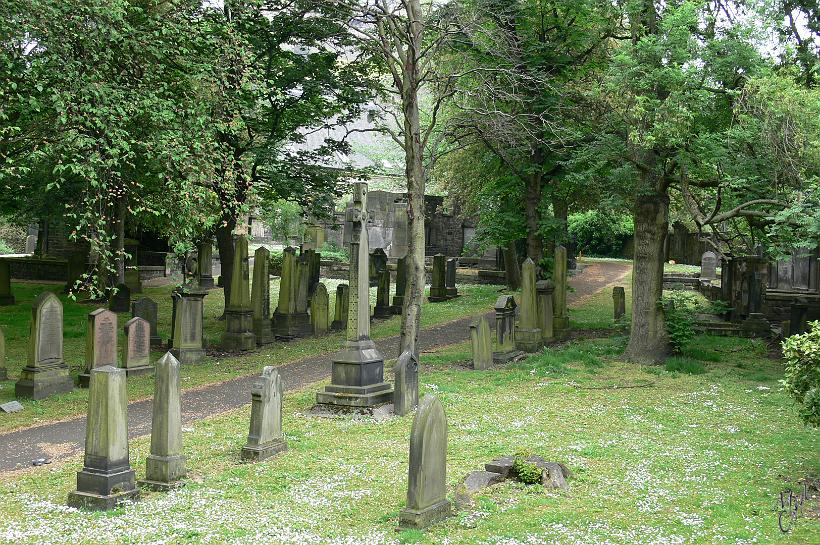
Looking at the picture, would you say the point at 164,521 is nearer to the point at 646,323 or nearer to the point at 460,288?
the point at 646,323

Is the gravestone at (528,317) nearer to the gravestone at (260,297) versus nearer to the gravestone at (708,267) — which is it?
the gravestone at (260,297)

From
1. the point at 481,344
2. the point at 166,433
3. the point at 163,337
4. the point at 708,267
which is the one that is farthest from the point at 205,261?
the point at 708,267

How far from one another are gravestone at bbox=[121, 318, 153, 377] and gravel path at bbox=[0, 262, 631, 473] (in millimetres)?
1354

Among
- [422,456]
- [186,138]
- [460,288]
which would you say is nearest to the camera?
[422,456]

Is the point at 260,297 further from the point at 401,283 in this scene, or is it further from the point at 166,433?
the point at 166,433

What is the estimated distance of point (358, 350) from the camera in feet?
41.6

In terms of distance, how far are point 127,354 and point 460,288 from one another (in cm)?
1883

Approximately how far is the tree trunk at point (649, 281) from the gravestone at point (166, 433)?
10.6 metres

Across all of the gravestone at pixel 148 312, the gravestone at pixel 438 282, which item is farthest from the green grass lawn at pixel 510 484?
the gravestone at pixel 438 282

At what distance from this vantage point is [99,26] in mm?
11281

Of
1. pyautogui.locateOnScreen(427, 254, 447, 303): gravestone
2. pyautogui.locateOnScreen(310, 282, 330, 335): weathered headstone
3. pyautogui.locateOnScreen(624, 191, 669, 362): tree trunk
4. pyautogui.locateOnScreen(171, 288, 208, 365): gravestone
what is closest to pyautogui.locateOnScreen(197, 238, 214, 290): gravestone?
pyautogui.locateOnScreen(310, 282, 330, 335): weathered headstone

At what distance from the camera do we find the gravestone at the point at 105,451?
759cm

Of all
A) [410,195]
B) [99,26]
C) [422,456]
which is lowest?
[422,456]

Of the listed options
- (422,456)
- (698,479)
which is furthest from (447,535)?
(698,479)
